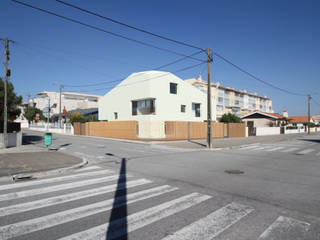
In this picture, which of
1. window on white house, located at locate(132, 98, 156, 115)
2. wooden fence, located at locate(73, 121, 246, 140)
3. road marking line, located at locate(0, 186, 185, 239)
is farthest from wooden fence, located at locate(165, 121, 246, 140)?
road marking line, located at locate(0, 186, 185, 239)

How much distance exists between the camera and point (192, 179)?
7020 mm

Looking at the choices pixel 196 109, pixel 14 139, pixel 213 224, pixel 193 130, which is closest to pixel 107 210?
pixel 213 224

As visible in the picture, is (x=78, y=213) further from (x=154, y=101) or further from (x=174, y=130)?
(x=154, y=101)

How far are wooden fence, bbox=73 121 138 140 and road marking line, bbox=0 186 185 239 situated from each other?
2098 cm

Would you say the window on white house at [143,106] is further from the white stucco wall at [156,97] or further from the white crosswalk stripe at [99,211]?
the white crosswalk stripe at [99,211]

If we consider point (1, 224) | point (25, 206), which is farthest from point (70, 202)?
point (1, 224)

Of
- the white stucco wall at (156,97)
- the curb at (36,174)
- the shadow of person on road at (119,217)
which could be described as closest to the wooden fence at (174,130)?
the white stucco wall at (156,97)

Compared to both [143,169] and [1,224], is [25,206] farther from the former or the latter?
[143,169]

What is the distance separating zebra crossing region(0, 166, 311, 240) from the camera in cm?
347

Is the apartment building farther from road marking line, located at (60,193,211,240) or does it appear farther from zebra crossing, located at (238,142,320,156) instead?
road marking line, located at (60,193,211,240)

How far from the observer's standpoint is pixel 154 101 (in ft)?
98.7

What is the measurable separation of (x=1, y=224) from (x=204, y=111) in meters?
34.3

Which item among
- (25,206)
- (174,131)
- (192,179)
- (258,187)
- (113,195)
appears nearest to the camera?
(25,206)

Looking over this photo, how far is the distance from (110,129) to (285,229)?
91.4 ft
